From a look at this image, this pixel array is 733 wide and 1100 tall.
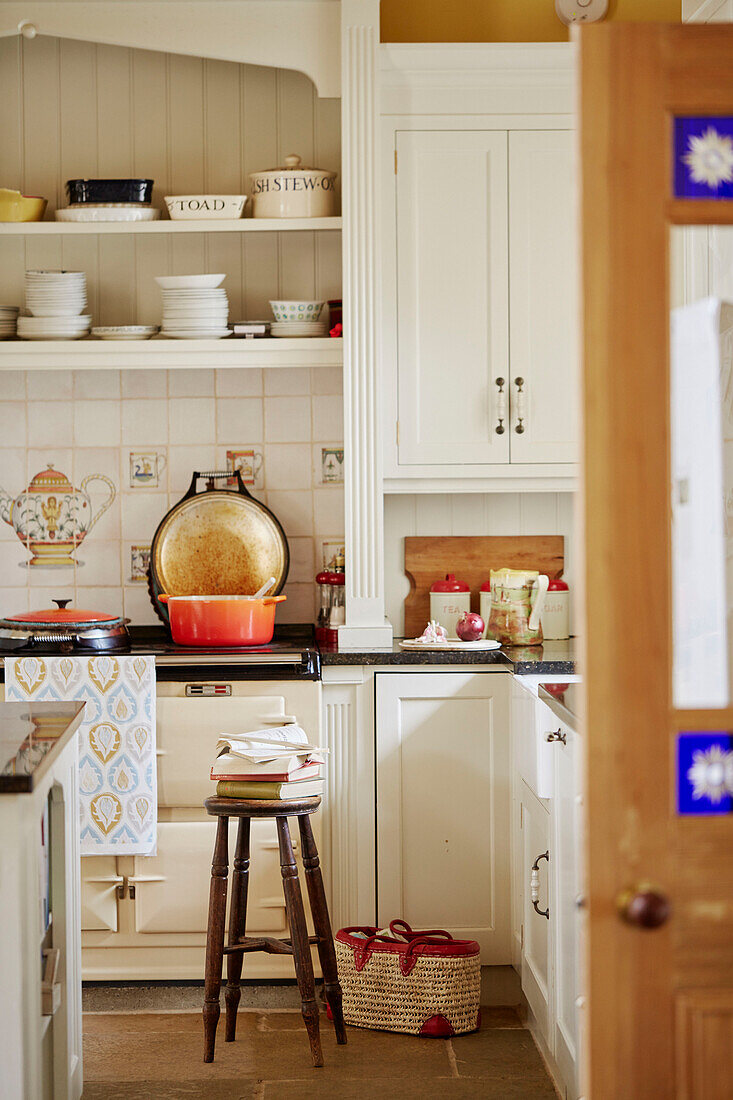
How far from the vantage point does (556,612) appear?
3.51 metres

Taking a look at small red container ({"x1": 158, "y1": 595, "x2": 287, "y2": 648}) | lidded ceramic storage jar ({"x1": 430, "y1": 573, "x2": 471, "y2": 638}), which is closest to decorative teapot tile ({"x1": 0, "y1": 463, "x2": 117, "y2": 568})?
small red container ({"x1": 158, "y1": 595, "x2": 287, "y2": 648})

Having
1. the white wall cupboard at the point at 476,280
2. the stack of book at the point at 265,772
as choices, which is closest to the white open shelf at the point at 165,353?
the white wall cupboard at the point at 476,280

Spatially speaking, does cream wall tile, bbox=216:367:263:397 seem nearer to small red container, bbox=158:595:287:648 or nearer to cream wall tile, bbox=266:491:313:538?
cream wall tile, bbox=266:491:313:538

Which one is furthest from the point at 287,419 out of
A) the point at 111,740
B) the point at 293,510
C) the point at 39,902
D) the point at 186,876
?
the point at 39,902

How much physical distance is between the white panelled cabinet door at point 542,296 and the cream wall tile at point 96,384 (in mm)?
1229

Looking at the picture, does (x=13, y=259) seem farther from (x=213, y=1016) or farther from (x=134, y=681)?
(x=213, y=1016)

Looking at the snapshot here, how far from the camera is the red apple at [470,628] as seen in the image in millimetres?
3258

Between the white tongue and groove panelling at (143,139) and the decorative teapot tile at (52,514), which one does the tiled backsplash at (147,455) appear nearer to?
the decorative teapot tile at (52,514)

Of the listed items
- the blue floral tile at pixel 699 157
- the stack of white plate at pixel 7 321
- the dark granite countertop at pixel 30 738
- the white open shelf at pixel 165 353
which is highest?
the stack of white plate at pixel 7 321

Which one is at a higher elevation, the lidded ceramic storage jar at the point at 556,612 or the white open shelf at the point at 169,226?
the white open shelf at the point at 169,226

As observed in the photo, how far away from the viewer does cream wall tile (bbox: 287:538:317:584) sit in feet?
12.0

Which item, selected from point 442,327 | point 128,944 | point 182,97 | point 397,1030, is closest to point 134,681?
point 128,944

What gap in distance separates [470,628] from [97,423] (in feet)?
4.36

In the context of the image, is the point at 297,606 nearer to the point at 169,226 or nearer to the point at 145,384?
the point at 145,384
